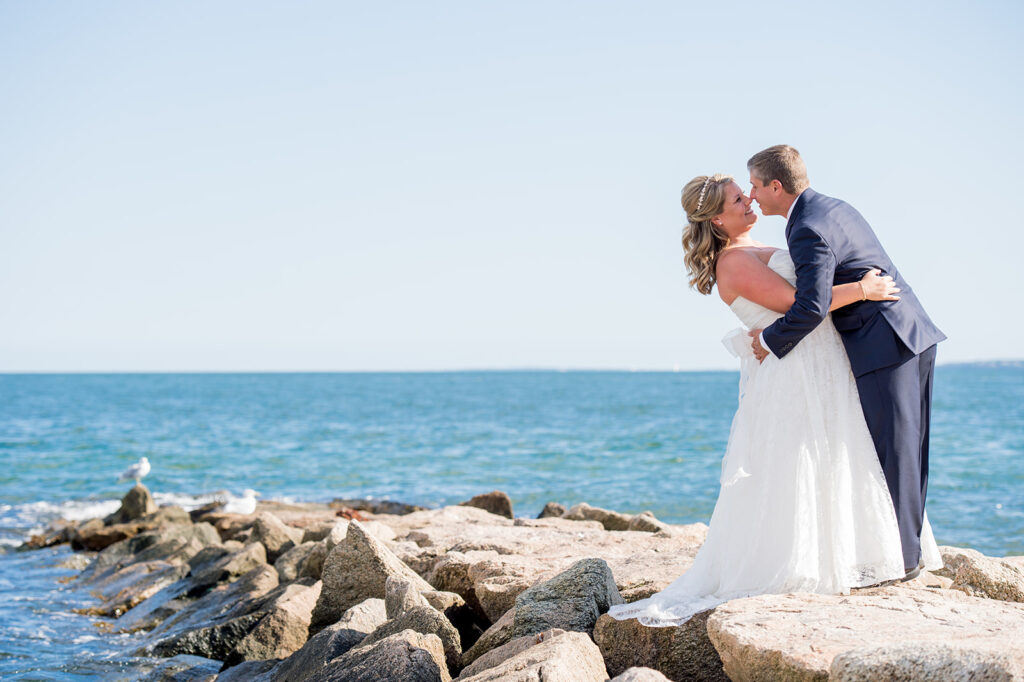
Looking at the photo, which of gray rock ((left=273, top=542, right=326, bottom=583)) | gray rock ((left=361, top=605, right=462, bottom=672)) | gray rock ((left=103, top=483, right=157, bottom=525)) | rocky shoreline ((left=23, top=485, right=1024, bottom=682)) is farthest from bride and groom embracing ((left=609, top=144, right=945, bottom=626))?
gray rock ((left=103, top=483, right=157, bottom=525))

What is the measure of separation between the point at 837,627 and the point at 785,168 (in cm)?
229

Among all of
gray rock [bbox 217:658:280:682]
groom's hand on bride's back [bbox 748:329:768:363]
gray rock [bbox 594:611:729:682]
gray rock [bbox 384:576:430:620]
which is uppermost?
groom's hand on bride's back [bbox 748:329:768:363]

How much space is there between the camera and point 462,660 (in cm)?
548

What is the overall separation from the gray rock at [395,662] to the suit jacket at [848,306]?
2.49 metres

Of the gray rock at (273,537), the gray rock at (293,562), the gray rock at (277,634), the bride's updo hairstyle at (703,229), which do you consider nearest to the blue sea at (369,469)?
the gray rock at (277,634)

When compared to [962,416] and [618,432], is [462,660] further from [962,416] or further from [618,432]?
[962,416]

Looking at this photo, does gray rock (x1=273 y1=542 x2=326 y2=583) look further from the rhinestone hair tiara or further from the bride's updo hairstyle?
the rhinestone hair tiara

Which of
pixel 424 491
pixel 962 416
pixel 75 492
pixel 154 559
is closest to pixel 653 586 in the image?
pixel 154 559

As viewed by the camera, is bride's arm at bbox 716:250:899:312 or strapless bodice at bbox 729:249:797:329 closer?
bride's arm at bbox 716:250:899:312

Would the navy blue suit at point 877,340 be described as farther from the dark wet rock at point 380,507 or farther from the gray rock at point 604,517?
the dark wet rock at point 380,507

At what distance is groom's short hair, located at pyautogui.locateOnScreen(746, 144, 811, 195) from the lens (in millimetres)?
4637

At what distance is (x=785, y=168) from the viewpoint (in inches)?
182

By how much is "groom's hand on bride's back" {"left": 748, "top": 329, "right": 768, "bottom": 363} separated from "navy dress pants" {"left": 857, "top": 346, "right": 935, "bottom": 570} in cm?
49

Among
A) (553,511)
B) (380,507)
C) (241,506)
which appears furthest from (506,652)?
(241,506)
